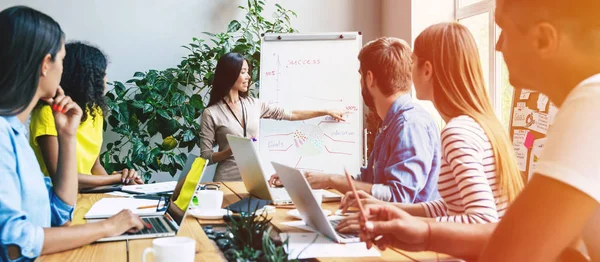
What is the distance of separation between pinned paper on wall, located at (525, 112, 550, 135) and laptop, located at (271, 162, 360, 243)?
1762 millimetres

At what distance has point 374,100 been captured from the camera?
2182 millimetres

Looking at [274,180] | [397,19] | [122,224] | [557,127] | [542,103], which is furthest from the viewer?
[397,19]

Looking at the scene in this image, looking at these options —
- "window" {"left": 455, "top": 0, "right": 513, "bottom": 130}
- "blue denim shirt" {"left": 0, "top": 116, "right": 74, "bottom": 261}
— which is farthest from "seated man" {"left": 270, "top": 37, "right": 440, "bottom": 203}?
"window" {"left": 455, "top": 0, "right": 513, "bottom": 130}

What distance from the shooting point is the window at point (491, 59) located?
3.92m

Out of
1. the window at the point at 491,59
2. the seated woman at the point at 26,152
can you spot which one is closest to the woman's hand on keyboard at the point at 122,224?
the seated woman at the point at 26,152

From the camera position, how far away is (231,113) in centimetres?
359

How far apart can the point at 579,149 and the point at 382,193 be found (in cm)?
132

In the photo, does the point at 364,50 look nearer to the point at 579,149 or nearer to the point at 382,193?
the point at 382,193

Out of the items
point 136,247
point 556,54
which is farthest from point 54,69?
point 556,54

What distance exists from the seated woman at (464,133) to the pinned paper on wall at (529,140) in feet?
5.34

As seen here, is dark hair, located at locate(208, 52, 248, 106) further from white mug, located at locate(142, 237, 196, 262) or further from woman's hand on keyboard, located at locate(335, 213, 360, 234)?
white mug, located at locate(142, 237, 196, 262)

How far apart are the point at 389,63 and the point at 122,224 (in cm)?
112

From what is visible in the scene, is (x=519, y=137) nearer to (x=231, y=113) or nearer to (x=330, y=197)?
(x=330, y=197)

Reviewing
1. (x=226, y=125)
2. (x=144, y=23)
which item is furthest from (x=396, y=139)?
(x=144, y=23)
